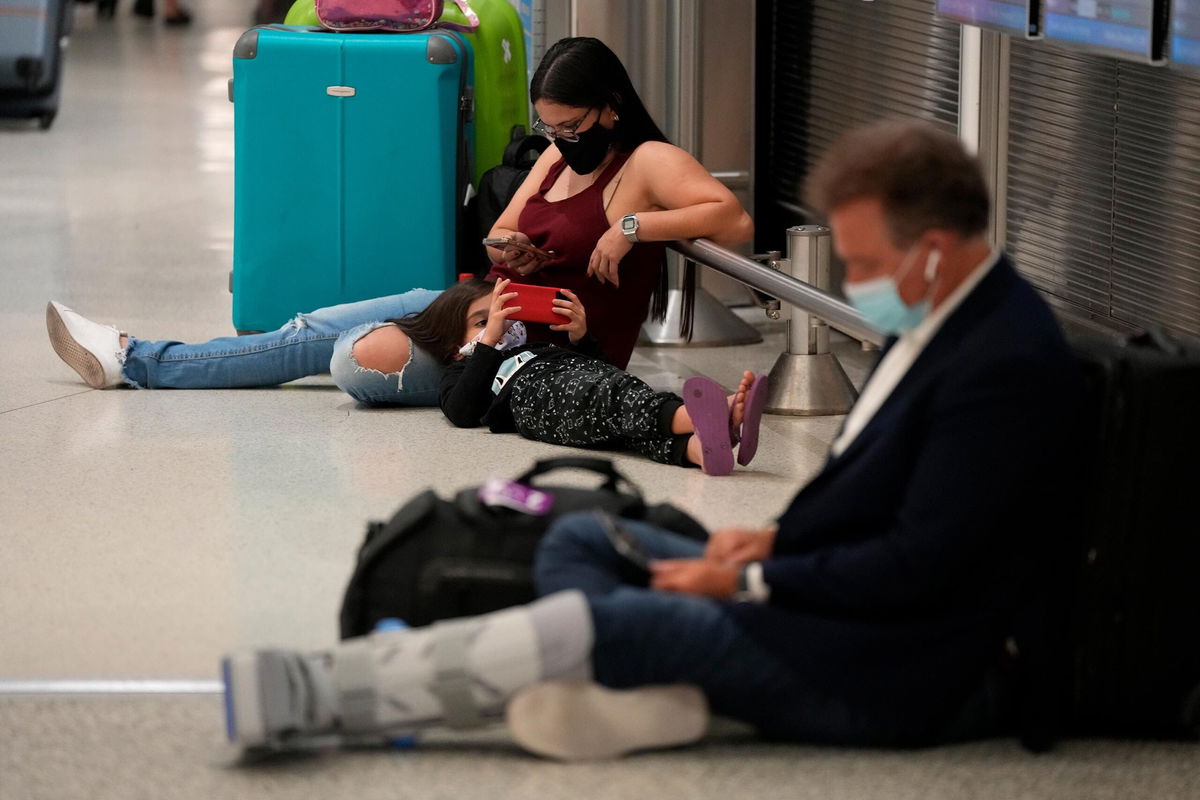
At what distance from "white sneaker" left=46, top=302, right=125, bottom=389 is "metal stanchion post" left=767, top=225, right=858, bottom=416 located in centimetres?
183

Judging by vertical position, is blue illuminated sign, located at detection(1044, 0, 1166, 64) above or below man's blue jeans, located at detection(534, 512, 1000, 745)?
above

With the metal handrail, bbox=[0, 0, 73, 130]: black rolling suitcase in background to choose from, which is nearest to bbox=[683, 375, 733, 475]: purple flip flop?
the metal handrail

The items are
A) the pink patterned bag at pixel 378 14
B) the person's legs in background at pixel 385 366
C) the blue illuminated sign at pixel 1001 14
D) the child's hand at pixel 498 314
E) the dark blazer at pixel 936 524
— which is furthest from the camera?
the pink patterned bag at pixel 378 14

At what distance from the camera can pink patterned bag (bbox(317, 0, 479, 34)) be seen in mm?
5211

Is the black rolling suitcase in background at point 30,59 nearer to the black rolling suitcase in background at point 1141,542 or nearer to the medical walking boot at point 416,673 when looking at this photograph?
the medical walking boot at point 416,673

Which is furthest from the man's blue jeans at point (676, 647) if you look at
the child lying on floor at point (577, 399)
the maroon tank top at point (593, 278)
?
the maroon tank top at point (593, 278)

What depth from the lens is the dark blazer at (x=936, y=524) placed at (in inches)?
83.8

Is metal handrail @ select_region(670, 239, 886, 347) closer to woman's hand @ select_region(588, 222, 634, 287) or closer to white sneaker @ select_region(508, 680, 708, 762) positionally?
woman's hand @ select_region(588, 222, 634, 287)

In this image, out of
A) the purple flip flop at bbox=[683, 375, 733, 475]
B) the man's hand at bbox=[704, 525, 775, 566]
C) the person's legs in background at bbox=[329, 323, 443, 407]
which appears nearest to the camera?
the man's hand at bbox=[704, 525, 775, 566]

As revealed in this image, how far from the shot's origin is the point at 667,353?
18.2 feet

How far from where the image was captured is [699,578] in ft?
7.41

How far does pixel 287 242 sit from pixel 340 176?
0.85ft

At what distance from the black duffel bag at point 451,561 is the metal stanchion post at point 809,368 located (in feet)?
7.04

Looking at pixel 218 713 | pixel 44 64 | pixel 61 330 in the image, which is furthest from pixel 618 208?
pixel 44 64
